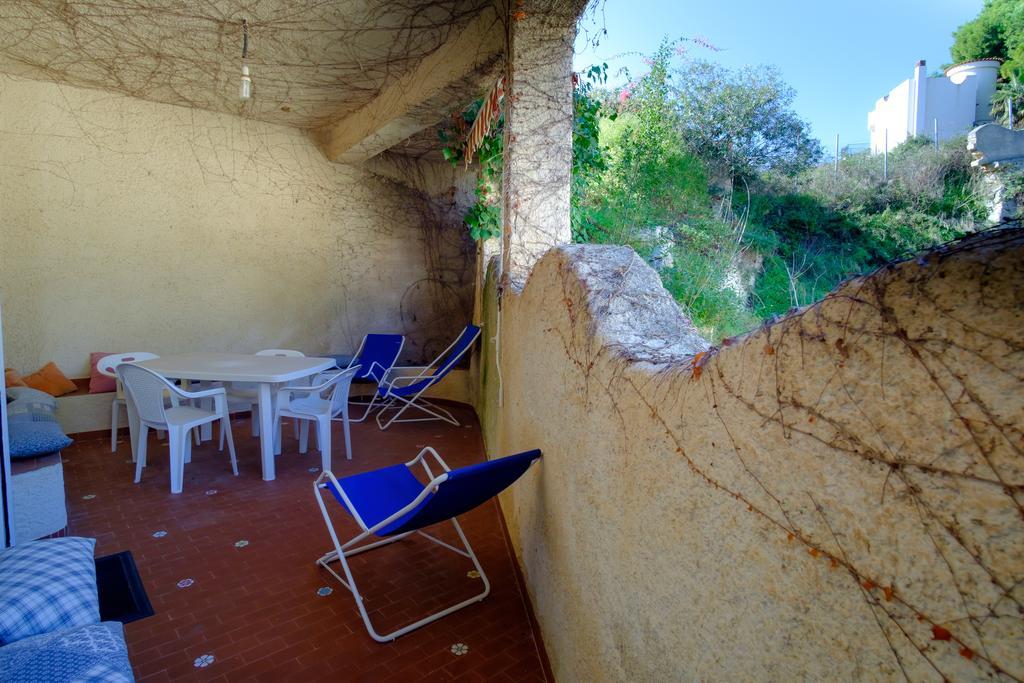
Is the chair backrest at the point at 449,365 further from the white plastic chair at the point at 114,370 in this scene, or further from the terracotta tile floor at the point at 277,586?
the white plastic chair at the point at 114,370

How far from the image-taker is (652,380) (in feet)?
4.36

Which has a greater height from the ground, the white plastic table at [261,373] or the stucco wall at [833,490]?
the stucco wall at [833,490]

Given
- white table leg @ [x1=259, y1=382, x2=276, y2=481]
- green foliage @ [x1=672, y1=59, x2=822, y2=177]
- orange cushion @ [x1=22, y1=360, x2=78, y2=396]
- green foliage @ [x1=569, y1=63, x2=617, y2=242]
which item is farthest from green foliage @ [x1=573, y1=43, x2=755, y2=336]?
orange cushion @ [x1=22, y1=360, x2=78, y2=396]

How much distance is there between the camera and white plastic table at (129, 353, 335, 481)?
4051 millimetres

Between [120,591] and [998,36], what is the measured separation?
4.84m

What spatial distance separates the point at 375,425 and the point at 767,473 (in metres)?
5.17

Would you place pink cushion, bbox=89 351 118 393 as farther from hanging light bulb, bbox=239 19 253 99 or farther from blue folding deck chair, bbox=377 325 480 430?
hanging light bulb, bbox=239 19 253 99

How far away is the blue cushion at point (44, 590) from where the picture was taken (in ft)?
5.64

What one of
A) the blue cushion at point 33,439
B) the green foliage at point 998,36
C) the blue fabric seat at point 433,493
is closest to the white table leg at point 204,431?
the blue cushion at point 33,439

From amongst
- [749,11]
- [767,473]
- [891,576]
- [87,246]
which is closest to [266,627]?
[767,473]

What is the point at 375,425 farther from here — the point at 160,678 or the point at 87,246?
the point at 160,678

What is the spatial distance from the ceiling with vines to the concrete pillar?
0.70 metres

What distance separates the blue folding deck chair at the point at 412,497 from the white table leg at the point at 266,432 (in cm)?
145

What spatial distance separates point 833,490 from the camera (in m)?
0.78
